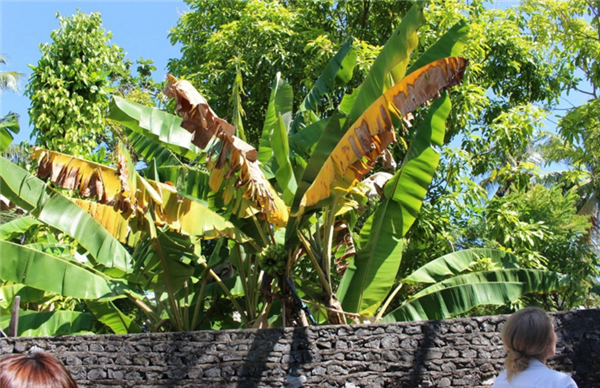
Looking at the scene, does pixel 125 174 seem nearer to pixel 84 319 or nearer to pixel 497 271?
pixel 84 319

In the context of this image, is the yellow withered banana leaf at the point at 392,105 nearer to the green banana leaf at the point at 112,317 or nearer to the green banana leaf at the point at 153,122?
the green banana leaf at the point at 153,122

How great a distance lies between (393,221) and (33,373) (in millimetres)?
6284

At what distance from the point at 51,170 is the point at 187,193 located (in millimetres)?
2082

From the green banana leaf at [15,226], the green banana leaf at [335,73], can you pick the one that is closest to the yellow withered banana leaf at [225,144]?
the green banana leaf at [335,73]

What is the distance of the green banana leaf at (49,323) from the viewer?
332 inches

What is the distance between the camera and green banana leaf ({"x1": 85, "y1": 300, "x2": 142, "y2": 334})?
891 centimetres

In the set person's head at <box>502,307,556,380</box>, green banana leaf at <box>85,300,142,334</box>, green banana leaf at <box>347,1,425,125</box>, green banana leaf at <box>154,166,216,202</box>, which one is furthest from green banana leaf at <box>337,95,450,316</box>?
person's head at <box>502,307,556,380</box>

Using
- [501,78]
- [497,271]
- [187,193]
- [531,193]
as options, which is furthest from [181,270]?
[501,78]

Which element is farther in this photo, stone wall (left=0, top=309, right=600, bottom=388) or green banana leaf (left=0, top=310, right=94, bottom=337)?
green banana leaf (left=0, top=310, right=94, bottom=337)

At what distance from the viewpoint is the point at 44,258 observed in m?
7.50

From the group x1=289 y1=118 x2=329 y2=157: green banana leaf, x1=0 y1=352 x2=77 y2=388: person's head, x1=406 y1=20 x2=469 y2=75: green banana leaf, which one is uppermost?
x1=406 y1=20 x2=469 y2=75: green banana leaf

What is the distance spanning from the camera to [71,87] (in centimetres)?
1098

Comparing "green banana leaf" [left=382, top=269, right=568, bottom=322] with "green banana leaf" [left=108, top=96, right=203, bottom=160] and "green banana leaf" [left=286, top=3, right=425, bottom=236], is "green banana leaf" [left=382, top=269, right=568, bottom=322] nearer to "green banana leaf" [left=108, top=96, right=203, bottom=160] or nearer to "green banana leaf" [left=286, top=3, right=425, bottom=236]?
"green banana leaf" [left=286, top=3, right=425, bottom=236]

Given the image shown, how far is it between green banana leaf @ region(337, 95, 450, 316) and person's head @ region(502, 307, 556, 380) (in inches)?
175
